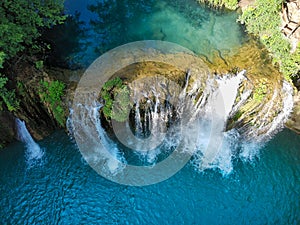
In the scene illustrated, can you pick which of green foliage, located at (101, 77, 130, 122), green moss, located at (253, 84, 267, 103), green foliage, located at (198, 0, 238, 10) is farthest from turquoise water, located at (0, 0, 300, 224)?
green foliage, located at (198, 0, 238, 10)

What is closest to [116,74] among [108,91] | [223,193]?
[108,91]

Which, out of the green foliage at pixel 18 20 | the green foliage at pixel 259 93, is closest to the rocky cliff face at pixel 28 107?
the green foliage at pixel 18 20

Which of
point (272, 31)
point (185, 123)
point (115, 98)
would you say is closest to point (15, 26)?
point (115, 98)

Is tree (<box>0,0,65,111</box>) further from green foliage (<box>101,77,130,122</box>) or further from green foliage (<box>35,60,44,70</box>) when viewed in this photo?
green foliage (<box>101,77,130,122</box>)

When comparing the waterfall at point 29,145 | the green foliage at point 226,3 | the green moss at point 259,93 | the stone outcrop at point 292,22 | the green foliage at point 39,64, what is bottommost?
the waterfall at point 29,145

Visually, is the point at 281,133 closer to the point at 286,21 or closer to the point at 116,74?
the point at 286,21

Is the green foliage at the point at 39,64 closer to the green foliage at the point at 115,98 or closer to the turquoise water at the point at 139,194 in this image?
the green foliage at the point at 115,98
